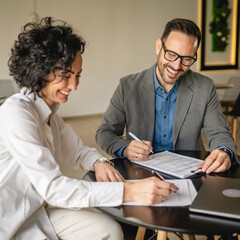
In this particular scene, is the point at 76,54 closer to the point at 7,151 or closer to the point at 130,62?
the point at 7,151

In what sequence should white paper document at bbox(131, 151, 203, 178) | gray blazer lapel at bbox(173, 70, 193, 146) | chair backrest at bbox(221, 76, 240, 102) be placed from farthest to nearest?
chair backrest at bbox(221, 76, 240, 102) < gray blazer lapel at bbox(173, 70, 193, 146) < white paper document at bbox(131, 151, 203, 178)

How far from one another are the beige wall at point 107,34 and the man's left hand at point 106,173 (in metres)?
5.05

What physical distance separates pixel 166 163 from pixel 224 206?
1.70 feet

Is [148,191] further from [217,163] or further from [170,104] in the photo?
[170,104]

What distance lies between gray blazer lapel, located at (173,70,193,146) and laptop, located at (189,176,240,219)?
0.67 m

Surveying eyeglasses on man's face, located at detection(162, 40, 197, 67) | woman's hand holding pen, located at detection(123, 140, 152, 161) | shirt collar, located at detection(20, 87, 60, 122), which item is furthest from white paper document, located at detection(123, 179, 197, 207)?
eyeglasses on man's face, located at detection(162, 40, 197, 67)

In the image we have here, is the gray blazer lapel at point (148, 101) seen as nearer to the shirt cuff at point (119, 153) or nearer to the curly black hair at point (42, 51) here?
the shirt cuff at point (119, 153)

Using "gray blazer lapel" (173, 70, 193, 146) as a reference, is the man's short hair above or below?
above

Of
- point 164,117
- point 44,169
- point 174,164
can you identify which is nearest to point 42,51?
point 44,169

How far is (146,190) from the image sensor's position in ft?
3.69

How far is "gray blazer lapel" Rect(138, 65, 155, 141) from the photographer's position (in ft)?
6.66

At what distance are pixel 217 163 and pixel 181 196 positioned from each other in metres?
0.39

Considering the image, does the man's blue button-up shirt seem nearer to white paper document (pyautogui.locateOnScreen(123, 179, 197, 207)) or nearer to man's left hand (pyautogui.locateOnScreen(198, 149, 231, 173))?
man's left hand (pyautogui.locateOnScreen(198, 149, 231, 173))

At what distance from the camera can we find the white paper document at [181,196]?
3.74ft
